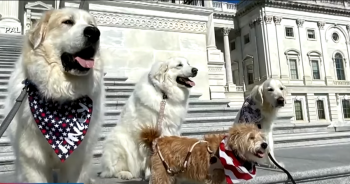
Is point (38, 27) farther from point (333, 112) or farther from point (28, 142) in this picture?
point (333, 112)

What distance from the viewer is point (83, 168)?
1951 millimetres

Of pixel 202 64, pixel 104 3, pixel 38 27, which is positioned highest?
pixel 104 3

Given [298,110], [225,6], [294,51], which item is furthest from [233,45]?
[298,110]

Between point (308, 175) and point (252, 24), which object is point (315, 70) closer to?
point (252, 24)

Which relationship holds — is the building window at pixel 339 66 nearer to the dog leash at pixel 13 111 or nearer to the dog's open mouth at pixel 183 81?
the dog's open mouth at pixel 183 81

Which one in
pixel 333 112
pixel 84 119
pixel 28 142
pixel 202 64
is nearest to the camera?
pixel 28 142

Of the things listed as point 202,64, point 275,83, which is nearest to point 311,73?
point 202,64

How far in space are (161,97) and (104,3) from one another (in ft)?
20.9

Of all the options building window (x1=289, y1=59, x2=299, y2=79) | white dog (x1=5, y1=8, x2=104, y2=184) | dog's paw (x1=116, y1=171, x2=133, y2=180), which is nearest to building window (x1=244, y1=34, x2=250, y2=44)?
building window (x1=289, y1=59, x2=299, y2=79)

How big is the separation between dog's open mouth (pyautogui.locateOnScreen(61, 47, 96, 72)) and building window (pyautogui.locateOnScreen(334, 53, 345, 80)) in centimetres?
3804

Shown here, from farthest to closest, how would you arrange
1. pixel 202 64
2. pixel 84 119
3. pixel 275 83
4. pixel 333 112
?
pixel 333 112, pixel 202 64, pixel 275 83, pixel 84 119

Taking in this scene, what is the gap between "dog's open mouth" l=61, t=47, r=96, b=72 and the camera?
178cm

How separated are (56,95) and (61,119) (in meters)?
0.20

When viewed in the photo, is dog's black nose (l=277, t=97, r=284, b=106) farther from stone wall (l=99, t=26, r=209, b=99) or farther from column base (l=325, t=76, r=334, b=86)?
column base (l=325, t=76, r=334, b=86)
